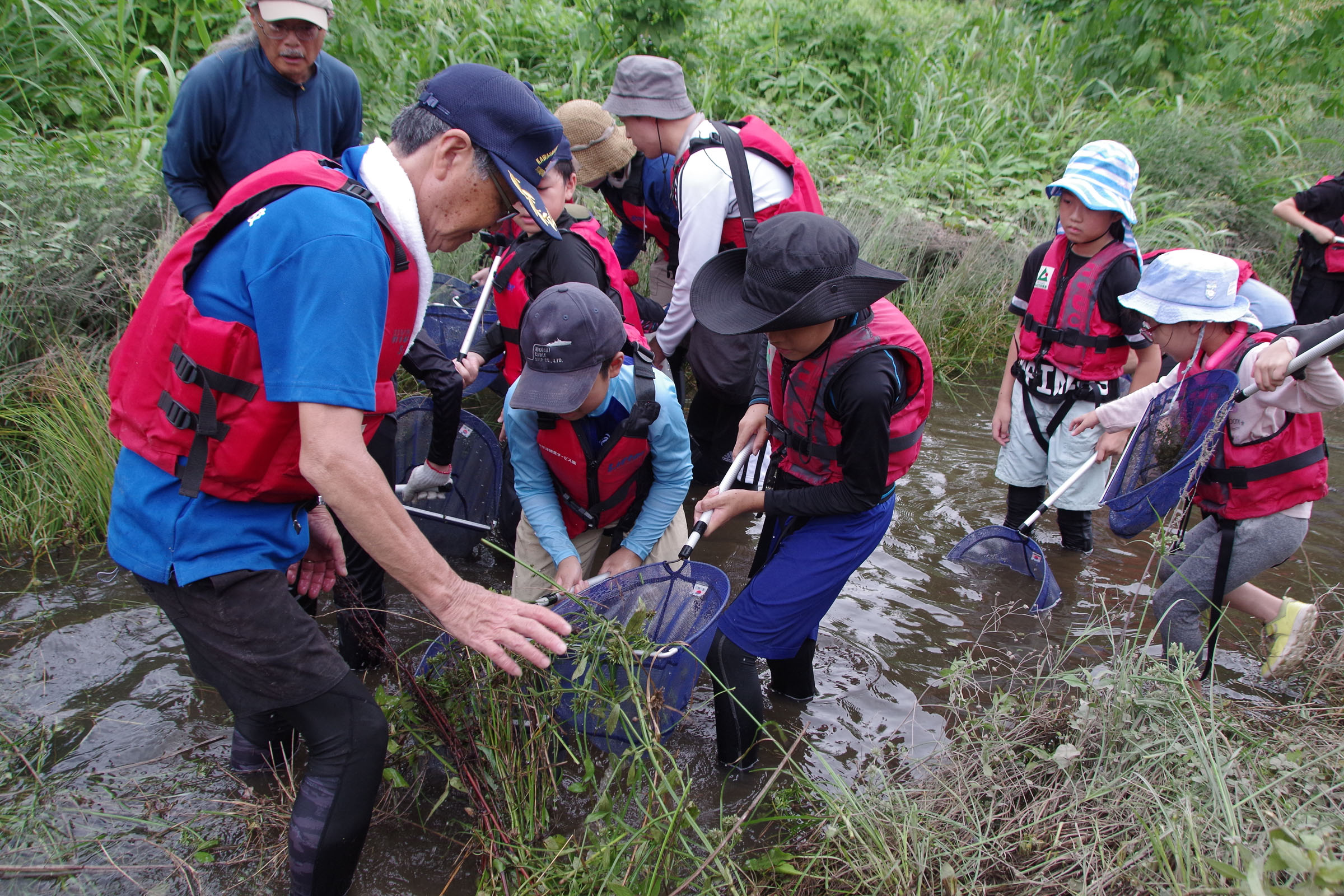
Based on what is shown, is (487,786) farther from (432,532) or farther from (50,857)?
(432,532)

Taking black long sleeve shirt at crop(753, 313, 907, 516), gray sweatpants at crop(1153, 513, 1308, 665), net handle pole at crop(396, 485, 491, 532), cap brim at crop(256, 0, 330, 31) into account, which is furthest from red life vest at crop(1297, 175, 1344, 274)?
cap brim at crop(256, 0, 330, 31)

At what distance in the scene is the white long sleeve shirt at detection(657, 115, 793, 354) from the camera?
4023mm

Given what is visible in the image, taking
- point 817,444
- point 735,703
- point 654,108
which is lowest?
point 735,703

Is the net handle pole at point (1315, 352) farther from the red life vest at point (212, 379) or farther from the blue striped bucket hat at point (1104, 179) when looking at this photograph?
the red life vest at point (212, 379)

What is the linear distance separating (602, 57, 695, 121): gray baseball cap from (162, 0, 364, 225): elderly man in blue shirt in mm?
1380

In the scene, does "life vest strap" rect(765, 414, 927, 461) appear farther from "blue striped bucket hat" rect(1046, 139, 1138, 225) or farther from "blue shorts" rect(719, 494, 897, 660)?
"blue striped bucket hat" rect(1046, 139, 1138, 225)

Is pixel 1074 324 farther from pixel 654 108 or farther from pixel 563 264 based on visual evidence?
pixel 563 264

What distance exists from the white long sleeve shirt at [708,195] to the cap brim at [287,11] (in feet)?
5.47

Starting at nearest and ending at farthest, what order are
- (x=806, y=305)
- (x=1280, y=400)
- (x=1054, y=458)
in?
(x=806, y=305) < (x=1280, y=400) < (x=1054, y=458)

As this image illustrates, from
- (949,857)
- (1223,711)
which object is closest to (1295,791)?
(1223,711)

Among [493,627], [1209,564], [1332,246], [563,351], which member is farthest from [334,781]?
[1332,246]

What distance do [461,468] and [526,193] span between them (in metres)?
2.43

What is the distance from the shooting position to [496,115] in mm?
1950

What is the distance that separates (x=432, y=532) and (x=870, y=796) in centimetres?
247
